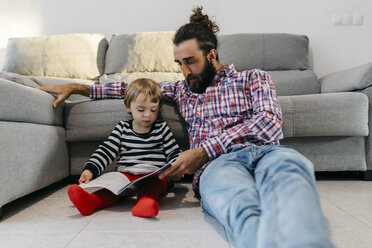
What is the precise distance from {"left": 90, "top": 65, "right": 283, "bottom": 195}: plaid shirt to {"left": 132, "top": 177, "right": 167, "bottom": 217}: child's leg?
14 cm

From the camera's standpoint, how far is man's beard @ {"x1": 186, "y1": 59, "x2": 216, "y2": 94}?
3.73ft

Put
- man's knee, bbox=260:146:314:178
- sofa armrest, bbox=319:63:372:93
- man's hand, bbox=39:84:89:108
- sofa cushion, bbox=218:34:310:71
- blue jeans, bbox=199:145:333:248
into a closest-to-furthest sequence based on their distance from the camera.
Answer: blue jeans, bbox=199:145:333:248
man's knee, bbox=260:146:314:178
man's hand, bbox=39:84:89:108
sofa armrest, bbox=319:63:372:93
sofa cushion, bbox=218:34:310:71

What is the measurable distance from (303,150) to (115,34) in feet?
5.39

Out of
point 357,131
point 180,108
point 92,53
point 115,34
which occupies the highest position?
point 115,34

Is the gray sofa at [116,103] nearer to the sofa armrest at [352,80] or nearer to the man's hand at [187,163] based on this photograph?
the sofa armrest at [352,80]

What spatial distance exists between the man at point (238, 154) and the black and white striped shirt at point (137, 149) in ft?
0.46

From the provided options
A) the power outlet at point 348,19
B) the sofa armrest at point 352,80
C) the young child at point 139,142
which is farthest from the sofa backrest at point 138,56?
the young child at point 139,142


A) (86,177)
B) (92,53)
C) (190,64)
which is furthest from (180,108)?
(92,53)

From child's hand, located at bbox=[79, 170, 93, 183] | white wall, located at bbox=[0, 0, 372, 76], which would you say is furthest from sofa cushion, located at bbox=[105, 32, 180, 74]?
child's hand, located at bbox=[79, 170, 93, 183]

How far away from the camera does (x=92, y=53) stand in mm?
2123

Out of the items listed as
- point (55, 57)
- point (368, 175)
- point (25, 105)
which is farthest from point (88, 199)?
point (55, 57)

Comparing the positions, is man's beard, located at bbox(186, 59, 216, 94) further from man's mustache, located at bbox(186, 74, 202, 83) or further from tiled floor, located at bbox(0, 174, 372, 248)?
tiled floor, located at bbox(0, 174, 372, 248)

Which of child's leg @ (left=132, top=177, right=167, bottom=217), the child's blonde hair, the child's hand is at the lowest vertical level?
child's leg @ (left=132, top=177, right=167, bottom=217)

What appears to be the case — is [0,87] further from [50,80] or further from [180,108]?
[50,80]
